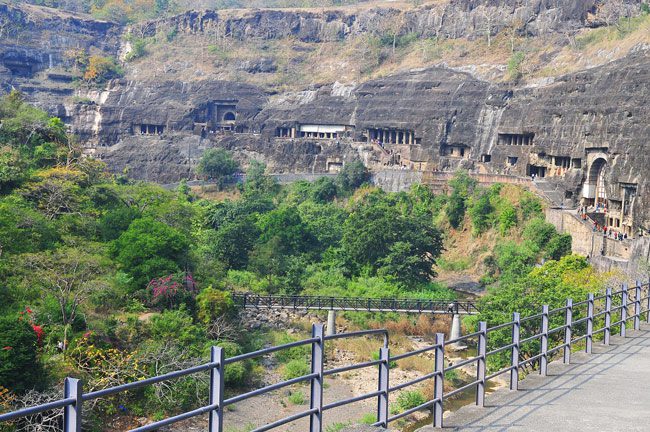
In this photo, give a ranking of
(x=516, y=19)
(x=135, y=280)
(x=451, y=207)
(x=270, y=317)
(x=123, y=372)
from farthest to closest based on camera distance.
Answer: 1. (x=516, y=19)
2. (x=451, y=207)
3. (x=270, y=317)
4. (x=135, y=280)
5. (x=123, y=372)

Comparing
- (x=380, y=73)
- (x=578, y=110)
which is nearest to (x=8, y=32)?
(x=380, y=73)

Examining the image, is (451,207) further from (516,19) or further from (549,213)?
(516,19)

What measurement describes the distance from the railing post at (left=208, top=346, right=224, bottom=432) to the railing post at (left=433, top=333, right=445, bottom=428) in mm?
2746

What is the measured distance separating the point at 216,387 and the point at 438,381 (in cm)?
303

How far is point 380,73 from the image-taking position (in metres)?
73.1

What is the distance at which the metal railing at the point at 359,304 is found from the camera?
35781mm

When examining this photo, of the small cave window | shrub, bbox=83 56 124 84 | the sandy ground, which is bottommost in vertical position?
the sandy ground

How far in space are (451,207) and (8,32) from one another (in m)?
52.2

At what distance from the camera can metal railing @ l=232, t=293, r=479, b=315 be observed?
117ft

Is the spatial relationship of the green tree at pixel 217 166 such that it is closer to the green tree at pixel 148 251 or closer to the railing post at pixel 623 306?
the green tree at pixel 148 251

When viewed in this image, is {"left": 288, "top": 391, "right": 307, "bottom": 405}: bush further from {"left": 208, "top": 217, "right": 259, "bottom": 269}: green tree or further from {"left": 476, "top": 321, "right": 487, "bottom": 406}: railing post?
{"left": 476, "top": 321, "right": 487, "bottom": 406}: railing post

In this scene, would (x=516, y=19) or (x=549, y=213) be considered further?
(x=516, y=19)

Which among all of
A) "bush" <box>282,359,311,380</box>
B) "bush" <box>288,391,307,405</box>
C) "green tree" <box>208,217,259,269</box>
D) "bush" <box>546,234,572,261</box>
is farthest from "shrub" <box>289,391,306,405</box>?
"bush" <box>546,234,572,261</box>

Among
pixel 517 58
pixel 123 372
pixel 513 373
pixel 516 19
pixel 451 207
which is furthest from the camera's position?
pixel 516 19
